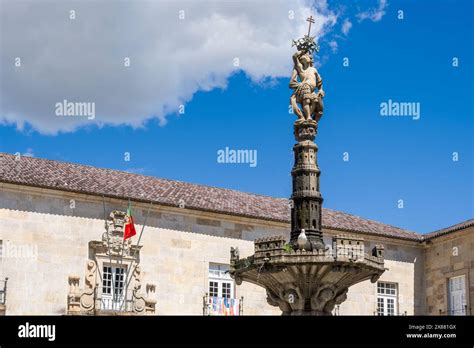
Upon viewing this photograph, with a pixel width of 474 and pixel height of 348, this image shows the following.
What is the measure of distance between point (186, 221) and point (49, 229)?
4.54 meters

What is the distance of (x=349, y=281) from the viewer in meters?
15.2

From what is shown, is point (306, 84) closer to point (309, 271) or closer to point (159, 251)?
point (309, 271)

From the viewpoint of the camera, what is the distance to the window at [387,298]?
30234 mm

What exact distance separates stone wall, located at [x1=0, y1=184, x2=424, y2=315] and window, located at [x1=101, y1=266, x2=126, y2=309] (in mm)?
727

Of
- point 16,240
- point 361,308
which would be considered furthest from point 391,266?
point 16,240

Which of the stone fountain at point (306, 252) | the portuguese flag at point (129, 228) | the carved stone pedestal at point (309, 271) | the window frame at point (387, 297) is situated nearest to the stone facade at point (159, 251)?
the window frame at point (387, 297)

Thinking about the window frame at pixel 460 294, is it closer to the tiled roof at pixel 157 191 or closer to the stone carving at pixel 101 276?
the tiled roof at pixel 157 191

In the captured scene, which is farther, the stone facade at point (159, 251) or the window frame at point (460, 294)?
the window frame at point (460, 294)

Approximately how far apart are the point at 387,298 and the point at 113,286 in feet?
34.2

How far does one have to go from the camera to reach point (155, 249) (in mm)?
26516

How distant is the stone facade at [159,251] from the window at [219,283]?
247 millimetres
